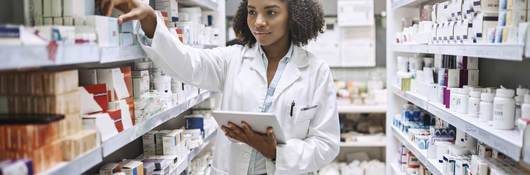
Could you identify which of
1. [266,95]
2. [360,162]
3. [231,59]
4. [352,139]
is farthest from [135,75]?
[360,162]

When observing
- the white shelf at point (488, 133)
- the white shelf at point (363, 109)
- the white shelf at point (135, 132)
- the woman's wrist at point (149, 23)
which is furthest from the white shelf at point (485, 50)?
the white shelf at point (363, 109)

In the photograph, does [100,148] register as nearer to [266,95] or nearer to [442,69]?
[266,95]

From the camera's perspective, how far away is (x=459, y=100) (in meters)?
2.37

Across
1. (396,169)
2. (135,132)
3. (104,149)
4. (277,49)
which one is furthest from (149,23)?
(396,169)

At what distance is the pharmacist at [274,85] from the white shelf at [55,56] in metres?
0.34

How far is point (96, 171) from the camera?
209 cm

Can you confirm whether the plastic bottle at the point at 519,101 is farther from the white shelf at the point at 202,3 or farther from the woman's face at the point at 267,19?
the white shelf at the point at 202,3

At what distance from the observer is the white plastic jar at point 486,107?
2078 millimetres

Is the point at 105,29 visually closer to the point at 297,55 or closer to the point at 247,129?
the point at 247,129

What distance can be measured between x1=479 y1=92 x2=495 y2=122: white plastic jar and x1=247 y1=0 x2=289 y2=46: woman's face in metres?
1.03

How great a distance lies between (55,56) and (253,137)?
92cm

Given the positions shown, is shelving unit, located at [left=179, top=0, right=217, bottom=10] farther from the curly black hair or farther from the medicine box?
the medicine box

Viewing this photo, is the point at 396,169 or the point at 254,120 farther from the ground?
the point at 254,120

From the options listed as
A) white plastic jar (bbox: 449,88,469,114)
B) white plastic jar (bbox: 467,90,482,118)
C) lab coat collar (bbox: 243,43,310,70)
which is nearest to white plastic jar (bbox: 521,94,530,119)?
white plastic jar (bbox: 467,90,482,118)
